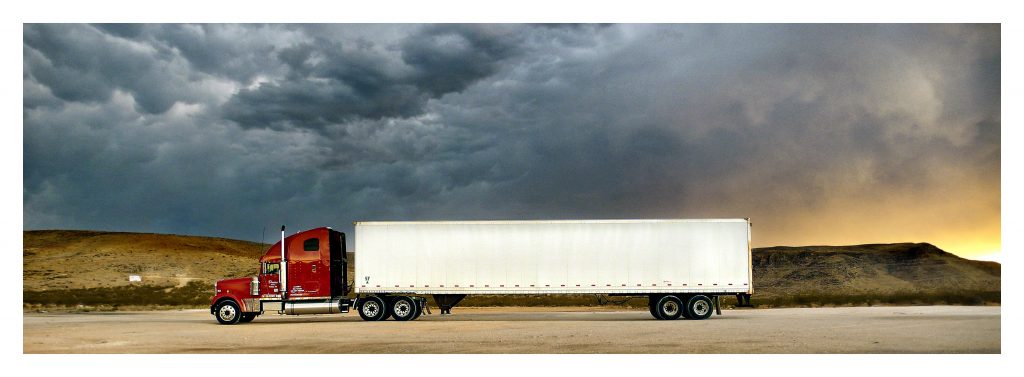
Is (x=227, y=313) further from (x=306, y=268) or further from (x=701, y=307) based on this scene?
(x=701, y=307)

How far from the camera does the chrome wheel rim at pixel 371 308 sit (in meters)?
31.2

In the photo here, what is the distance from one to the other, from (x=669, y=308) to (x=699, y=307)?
3.73 feet

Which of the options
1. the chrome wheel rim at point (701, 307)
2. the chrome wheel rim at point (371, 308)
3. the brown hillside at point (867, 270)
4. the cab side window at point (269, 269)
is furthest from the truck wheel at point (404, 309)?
the brown hillside at point (867, 270)

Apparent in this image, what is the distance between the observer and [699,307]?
30938 millimetres

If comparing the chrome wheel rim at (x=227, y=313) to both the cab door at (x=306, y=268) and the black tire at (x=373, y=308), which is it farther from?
the black tire at (x=373, y=308)

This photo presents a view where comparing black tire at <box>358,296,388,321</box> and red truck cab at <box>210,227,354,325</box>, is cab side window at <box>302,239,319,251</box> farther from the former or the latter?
black tire at <box>358,296,388,321</box>

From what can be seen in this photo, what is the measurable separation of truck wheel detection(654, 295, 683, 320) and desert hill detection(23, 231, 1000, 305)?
43823 mm

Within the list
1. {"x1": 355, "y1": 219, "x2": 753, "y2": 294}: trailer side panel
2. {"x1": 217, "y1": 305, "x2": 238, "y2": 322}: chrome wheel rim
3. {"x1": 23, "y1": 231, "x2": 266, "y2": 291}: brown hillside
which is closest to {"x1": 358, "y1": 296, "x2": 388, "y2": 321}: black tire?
{"x1": 355, "y1": 219, "x2": 753, "y2": 294}: trailer side panel

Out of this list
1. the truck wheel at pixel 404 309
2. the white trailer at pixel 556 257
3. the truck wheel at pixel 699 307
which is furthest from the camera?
the truck wheel at pixel 404 309

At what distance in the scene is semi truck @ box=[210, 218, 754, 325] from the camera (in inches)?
1186

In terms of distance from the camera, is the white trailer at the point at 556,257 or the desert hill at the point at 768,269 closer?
the white trailer at the point at 556,257

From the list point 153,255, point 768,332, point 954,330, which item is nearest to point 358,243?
point 768,332

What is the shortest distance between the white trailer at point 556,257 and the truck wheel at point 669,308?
419 mm

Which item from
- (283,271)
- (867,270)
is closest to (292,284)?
(283,271)
